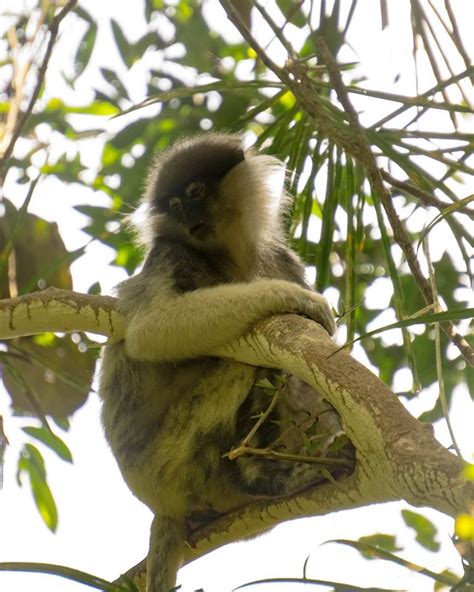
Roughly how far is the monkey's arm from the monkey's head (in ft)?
2.22

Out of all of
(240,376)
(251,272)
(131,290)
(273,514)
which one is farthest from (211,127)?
(273,514)

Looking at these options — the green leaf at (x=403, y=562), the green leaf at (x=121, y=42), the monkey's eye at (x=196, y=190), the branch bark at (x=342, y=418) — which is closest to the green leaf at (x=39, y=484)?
the branch bark at (x=342, y=418)

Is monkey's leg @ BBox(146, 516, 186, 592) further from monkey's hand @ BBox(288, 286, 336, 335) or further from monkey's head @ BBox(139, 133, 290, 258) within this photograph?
monkey's head @ BBox(139, 133, 290, 258)

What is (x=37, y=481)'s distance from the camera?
440cm

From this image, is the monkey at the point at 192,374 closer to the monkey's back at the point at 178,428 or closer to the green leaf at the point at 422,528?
the monkey's back at the point at 178,428

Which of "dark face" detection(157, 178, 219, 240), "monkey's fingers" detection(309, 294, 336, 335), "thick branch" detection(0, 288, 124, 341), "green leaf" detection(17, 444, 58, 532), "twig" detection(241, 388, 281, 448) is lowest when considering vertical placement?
"twig" detection(241, 388, 281, 448)

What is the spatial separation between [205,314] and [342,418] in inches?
49.6

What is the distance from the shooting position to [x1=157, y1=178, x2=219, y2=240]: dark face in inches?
163

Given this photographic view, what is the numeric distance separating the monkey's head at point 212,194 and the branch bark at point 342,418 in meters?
1.11

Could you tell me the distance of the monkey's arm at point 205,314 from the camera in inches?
122

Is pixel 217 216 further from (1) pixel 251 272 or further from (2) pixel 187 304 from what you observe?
(2) pixel 187 304

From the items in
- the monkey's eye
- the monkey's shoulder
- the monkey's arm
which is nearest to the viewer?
the monkey's arm

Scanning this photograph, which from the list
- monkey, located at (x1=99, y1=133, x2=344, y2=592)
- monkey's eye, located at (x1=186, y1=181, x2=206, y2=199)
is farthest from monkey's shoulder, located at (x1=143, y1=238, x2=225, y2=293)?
monkey's eye, located at (x1=186, y1=181, x2=206, y2=199)

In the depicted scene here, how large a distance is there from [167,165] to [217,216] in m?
0.36
